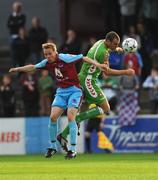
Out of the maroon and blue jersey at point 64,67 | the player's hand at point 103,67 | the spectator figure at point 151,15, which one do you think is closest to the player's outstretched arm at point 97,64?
the player's hand at point 103,67

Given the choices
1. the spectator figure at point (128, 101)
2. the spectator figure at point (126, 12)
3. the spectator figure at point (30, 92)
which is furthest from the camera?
the spectator figure at point (126, 12)

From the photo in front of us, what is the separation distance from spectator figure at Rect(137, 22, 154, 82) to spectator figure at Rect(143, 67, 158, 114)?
3.48 ft

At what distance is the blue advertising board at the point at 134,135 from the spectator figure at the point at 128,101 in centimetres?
22

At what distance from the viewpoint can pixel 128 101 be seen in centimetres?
2598

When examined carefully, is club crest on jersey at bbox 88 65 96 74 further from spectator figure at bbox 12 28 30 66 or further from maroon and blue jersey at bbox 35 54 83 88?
spectator figure at bbox 12 28 30 66

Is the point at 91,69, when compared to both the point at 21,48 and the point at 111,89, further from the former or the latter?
the point at 21,48

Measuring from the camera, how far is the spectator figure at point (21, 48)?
2759cm

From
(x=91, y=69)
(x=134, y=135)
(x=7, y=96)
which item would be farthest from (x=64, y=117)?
(x=91, y=69)

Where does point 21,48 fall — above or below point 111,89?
above

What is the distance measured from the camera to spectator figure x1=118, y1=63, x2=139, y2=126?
84.0 feet

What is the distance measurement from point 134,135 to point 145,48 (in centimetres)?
305

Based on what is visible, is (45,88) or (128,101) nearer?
(128,101)

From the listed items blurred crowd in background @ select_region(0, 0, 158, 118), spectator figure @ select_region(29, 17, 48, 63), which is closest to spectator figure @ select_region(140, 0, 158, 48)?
blurred crowd in background @ select_region(0, 0, 158, 118)
